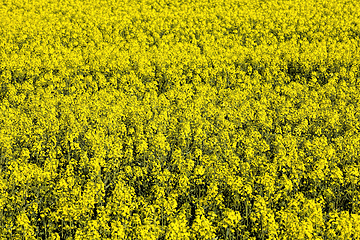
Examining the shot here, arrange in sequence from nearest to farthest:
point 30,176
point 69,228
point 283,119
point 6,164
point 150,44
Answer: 1. point 69,228
2. point 30,176
3. point 6,164
4. point 283,119
5. point 150,44

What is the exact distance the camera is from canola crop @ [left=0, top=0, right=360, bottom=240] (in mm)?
8406

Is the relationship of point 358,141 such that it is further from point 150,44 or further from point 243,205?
point 150,44

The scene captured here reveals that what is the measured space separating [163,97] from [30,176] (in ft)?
21.4

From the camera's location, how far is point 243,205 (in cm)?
954

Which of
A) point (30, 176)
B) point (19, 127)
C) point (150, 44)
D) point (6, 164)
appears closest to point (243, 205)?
point (30, 176)

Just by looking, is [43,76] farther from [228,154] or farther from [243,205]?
[243,205]

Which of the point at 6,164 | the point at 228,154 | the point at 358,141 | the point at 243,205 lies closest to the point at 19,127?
the point at 6,164

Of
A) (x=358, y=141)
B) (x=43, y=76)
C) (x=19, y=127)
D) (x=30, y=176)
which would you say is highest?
(x=358, y=141)

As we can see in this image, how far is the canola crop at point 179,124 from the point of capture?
27.6 feet

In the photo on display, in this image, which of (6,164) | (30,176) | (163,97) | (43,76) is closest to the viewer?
(30,176)

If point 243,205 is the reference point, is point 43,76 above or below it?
below

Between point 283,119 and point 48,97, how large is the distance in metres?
7.89

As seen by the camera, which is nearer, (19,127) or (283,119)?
(19,127)

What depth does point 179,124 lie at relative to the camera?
13.1m
